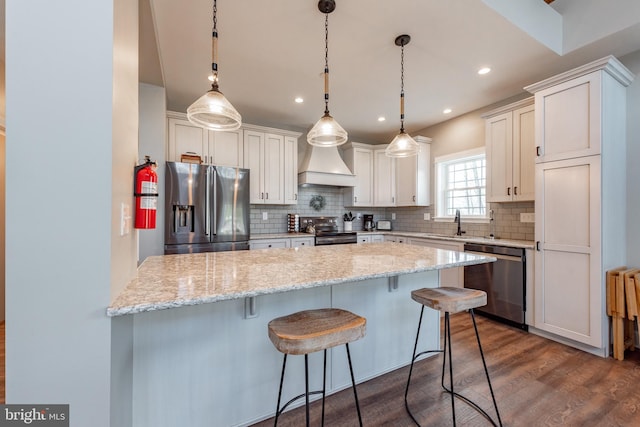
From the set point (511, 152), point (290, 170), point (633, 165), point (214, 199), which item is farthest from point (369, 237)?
point (633, 165)

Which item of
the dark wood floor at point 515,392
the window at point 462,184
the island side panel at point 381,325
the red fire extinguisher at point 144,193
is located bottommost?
the dark wood floor at point 515,392

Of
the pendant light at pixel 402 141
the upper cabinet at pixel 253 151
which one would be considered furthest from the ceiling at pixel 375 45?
the upper cabinet at pixel 253 151

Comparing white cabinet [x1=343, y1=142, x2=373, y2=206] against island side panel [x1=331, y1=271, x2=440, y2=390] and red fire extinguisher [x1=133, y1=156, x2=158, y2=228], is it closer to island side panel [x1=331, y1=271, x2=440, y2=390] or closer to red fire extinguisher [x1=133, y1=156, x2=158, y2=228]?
island side panel [x1=331, y1=271, x2=440, y2=390]

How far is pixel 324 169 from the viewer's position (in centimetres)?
455

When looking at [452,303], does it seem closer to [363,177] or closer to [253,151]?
[253,151]

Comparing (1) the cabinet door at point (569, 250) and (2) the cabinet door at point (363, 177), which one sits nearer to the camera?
(1) the cabinet door at point (569, 250)

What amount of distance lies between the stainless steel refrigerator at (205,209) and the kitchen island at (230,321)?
138 centimetres

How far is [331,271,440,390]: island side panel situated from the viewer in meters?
1.93

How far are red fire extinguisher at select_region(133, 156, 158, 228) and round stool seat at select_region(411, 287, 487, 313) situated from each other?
1565mm

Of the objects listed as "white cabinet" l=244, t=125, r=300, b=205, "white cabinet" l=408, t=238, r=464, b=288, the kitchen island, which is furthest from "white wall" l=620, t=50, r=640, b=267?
"white cabinet" l=244, t=125, r=300, b=205

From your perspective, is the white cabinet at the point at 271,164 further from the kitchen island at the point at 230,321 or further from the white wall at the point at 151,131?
the kitchen island at the point at 230,321

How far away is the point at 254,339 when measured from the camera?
1612 millimetres

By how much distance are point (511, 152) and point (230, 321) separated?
3500 mm

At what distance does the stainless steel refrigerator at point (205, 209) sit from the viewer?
3172 mm
